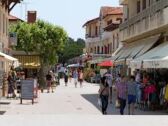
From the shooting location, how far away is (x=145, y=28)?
104 ft

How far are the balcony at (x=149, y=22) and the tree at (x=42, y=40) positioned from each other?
18703 mm

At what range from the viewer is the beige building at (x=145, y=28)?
27.6 meters

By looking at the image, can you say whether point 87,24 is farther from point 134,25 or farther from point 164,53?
point 164,53

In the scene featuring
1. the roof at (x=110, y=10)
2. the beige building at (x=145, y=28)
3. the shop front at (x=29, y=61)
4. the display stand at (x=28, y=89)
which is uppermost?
the roof at (x=110, y=10)

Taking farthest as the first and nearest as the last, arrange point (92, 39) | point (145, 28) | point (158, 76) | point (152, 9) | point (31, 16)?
point (92, 39) < point (31, 16) < point (145, 28) < point (152, 9) < point (158, 76)

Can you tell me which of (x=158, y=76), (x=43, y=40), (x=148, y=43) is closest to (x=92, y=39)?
(x=43, y=40)

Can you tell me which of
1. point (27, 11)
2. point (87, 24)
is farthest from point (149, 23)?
point (87, 24)

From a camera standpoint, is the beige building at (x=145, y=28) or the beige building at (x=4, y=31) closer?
the beige building at (x=145, y=28)

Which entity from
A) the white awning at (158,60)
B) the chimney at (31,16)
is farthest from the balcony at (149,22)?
the chimney at (31,16)

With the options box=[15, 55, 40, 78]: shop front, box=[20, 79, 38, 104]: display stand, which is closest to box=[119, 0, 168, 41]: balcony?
box=[20, 79, 38, 104]: display stand

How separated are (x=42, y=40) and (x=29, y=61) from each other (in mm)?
2996

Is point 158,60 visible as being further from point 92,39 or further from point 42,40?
point 92,39

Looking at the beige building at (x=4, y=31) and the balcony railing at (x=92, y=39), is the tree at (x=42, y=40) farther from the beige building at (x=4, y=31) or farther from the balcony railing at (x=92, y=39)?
the balcony railing at (x=92, y=39)

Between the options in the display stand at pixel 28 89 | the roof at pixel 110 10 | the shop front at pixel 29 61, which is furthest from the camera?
the roof at pixel 110 10
